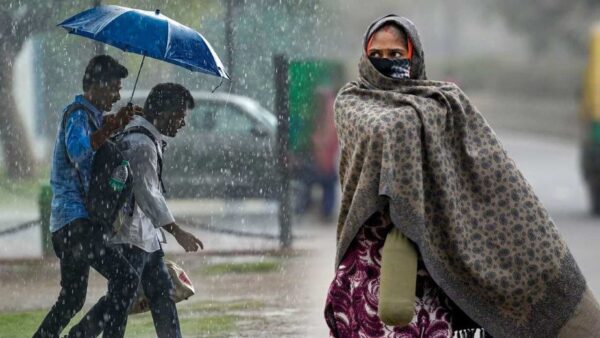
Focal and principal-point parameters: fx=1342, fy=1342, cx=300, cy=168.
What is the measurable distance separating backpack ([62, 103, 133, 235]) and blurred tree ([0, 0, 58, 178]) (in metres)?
1.42

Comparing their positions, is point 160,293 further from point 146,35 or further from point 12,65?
point 12,65

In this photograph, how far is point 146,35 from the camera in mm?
4855

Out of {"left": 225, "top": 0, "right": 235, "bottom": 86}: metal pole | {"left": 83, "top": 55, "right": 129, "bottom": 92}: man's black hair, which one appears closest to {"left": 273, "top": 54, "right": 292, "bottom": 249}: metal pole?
{"left": 225, "top": 0, "right": 235, "bottom": 86}: metal pole

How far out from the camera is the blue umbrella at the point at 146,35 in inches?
190

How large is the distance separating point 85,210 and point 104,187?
127mm

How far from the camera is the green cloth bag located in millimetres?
3930

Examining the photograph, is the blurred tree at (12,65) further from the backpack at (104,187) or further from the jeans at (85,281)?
the jeans at (85,281)

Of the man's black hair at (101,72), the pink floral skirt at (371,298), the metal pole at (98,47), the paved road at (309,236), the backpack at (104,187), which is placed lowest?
the paved road at (309,236)

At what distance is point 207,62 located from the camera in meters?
4.98

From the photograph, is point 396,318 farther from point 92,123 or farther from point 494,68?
point 494,68

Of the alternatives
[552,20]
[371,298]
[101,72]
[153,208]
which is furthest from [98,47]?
[552,20]

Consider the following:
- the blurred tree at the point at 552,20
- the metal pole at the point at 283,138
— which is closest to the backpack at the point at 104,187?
the metal pole at the point at 283,138

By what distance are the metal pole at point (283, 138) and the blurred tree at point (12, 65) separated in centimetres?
174

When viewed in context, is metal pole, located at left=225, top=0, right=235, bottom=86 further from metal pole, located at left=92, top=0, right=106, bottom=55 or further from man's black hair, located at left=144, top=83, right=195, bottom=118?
man's black hair, located at left=144, top=83, right=195, bottom=118
